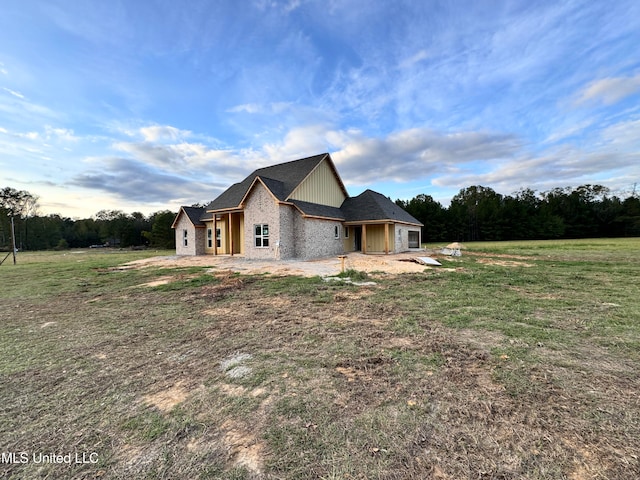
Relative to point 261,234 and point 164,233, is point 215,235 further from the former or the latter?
point 164,233

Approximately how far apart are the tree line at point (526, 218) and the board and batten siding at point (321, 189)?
31.6m

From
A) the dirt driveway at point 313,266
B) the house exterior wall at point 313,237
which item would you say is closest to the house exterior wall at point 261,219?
the dirt driveway at point 313,266

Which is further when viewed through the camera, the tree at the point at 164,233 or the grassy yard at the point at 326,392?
the tree at the point at 164,233

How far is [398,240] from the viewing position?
2220 cm

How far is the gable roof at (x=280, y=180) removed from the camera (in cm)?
1777

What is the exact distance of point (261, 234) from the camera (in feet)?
57.6

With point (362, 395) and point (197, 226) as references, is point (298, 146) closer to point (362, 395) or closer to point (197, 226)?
point (197, 226)

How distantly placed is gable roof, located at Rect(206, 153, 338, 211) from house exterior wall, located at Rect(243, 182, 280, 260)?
1.78 ft

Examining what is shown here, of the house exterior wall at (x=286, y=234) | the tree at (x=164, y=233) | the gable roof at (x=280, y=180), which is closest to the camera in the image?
the house exterior wall at (x=286, y=234)

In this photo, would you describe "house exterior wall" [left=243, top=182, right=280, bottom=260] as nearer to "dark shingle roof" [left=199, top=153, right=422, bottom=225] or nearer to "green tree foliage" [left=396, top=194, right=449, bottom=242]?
"dark shingle roof" [left=199, top=153, right=422, bottom=225]

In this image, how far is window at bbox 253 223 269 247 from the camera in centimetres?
1733

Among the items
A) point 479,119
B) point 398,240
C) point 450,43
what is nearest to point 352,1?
point 450,43

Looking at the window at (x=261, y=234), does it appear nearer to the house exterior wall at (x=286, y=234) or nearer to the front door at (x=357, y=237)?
the house exterior wall at (x=286, y=234)

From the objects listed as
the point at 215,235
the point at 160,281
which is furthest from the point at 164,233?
the point at 160,281
